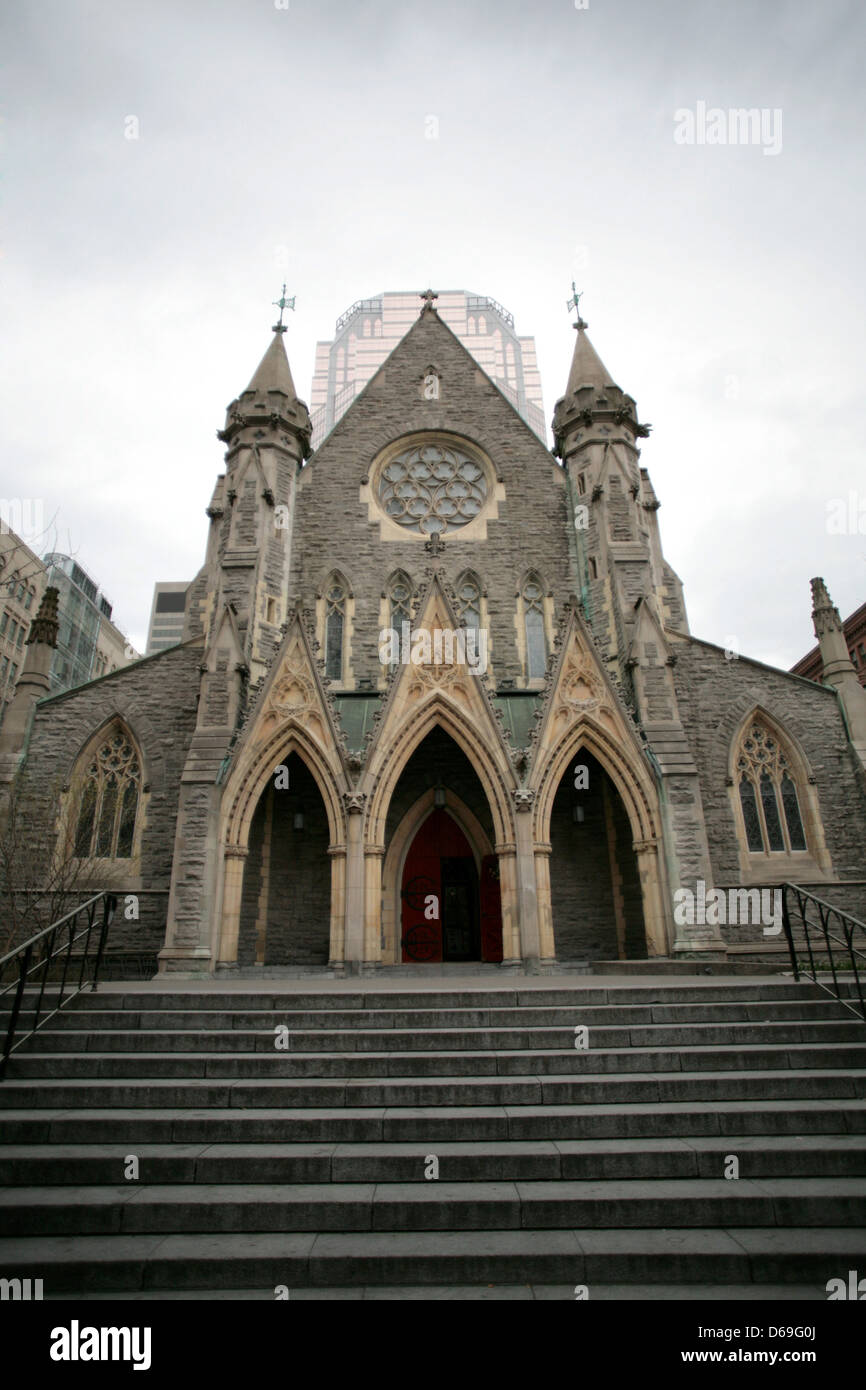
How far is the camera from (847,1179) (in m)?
4.62

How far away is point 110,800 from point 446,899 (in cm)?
739

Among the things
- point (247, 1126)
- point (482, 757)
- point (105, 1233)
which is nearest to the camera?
point (105, 1233)

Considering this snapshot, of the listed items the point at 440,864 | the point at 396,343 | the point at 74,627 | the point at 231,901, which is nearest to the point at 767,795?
the point at 440,864

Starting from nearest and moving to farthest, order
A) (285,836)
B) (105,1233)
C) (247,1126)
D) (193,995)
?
(105,1233)
(247,1126)
(193,995)
(285,836)

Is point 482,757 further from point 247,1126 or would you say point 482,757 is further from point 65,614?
point 65,614

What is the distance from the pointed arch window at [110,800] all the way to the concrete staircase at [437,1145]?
27.0 feet

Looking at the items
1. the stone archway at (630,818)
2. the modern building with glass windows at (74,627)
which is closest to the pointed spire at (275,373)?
the stone archway at (630,818)

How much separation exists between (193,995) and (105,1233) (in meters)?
2.94

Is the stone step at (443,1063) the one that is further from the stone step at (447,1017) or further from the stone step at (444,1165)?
the stone step at (444,1165)

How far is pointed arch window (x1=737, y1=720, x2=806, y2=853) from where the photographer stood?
15109 millimetres

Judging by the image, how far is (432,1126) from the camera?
5094 millimetres

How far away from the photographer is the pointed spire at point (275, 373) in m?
18.7
